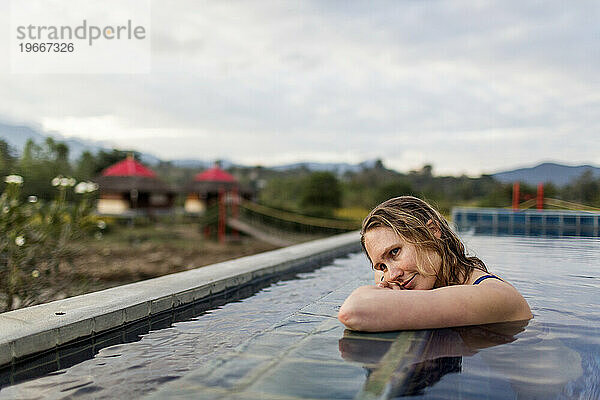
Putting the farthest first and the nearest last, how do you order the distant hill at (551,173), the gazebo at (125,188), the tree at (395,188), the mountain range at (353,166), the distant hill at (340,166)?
the distant hill at (340,166) < the gazebo at (125,188) < the tree at (395,188) < the distant hill at (551,173) < the mountain range at (353,166)

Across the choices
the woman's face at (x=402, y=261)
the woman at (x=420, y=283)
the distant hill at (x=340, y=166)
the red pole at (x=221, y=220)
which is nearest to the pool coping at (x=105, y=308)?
the woman at (x=420, y=283)

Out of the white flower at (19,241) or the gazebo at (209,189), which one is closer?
the white flower at (19,241)

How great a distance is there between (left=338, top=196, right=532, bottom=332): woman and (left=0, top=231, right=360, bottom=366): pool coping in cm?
124

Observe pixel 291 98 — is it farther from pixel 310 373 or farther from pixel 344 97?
pixel 310 373

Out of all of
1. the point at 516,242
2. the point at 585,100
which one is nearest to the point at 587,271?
the point at 516,242

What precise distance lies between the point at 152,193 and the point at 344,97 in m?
15.5

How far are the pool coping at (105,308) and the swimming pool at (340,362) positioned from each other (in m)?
0.20

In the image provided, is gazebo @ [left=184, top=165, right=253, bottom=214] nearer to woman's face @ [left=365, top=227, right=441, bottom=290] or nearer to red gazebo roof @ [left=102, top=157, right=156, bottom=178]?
red gazebo roof @ [left=102, top=157, right=156, bottom=178]

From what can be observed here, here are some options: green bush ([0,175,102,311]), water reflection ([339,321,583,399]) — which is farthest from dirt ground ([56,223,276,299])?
water reflection ([339,321,583,399])

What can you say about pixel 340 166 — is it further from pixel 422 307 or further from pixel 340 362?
pixel 340 362

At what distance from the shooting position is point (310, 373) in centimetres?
139

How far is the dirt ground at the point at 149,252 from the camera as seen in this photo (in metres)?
13.2

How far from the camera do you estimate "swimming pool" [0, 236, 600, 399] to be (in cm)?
131

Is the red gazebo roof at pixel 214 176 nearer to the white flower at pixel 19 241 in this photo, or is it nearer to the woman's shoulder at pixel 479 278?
the white flower at pixel 19 241
